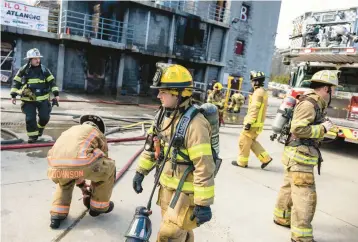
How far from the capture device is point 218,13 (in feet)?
72.2

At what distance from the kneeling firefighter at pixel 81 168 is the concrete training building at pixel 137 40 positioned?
541 inches

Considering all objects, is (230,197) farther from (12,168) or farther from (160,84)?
(12,168)

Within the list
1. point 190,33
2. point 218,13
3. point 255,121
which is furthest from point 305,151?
point 218,13

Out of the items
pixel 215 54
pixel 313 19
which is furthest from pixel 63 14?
pixel 313 19

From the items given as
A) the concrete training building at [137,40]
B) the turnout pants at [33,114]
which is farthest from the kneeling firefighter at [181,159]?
the concrete training building at [137,40]

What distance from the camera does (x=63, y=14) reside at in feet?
52.5

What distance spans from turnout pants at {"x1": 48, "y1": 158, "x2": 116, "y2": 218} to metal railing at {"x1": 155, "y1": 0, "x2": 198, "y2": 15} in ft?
61.8

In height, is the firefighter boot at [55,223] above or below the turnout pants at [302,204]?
below

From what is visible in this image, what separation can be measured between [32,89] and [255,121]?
3936 millimetres

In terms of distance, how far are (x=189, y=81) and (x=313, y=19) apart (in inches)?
A: 253

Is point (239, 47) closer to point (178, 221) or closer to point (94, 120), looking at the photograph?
point (94, 120)

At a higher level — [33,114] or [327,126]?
[327,126]

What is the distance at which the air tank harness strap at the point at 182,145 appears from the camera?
205cm

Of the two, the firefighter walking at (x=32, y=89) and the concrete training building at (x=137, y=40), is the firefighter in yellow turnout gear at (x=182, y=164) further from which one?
the concrete training building at (x=137, y=40)
